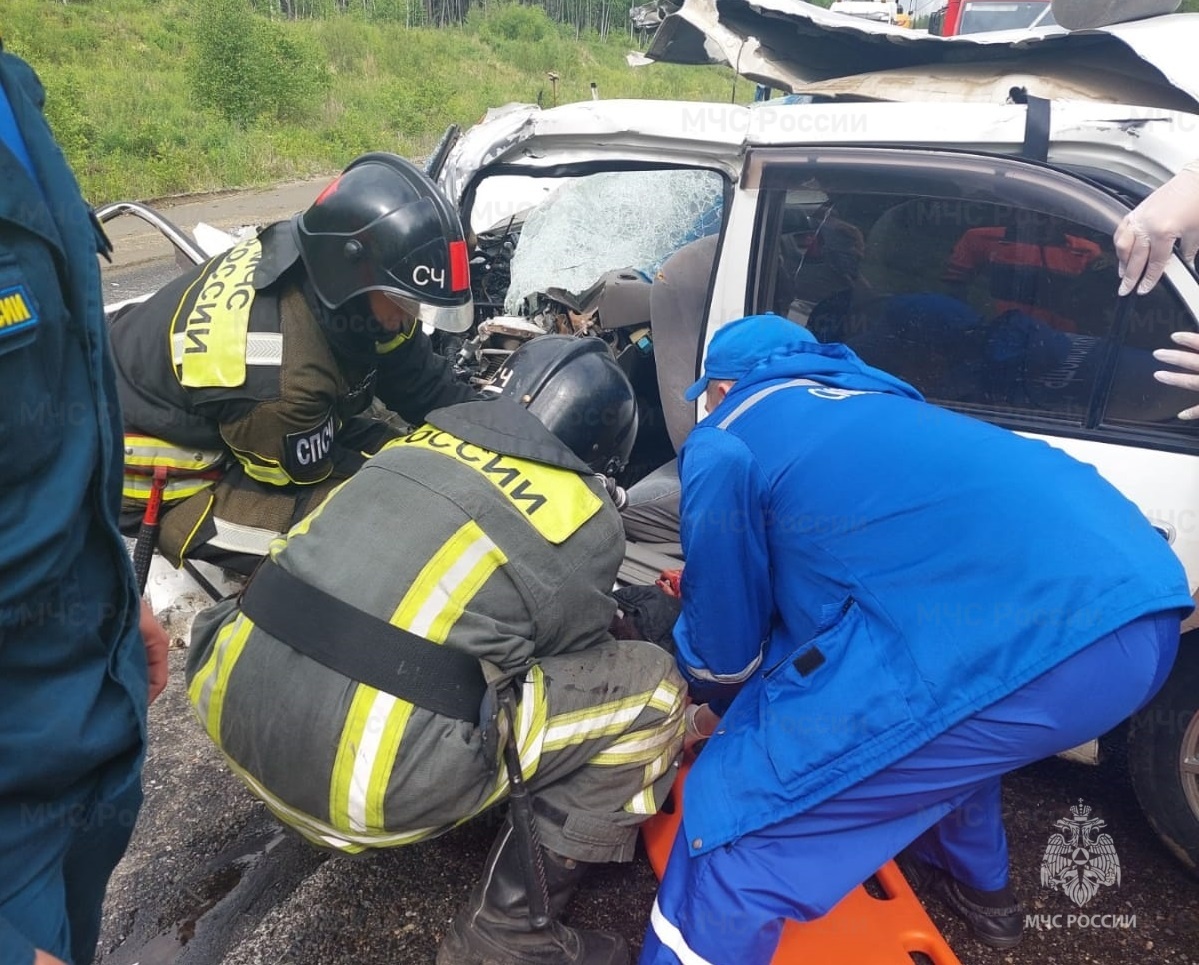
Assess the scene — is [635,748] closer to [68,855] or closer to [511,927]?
[511,927]

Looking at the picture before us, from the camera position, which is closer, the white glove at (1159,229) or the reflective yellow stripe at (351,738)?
the reflective yellow stripe at (351,738)

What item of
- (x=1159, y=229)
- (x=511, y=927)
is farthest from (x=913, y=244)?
(x=511, y=927)

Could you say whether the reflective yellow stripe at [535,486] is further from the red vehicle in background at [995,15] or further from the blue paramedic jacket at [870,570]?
the red vehicle in background at [995,15]

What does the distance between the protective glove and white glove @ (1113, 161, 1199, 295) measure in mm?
1373

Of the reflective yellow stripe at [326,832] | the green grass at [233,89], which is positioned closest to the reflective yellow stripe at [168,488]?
the reflective yellow stripe at [326,832]

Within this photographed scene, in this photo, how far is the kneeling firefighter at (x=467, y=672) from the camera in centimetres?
158

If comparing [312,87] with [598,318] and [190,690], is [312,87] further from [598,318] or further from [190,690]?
[190,690]

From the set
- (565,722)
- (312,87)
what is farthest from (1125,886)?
(312,87)

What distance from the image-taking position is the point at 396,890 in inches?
81.9

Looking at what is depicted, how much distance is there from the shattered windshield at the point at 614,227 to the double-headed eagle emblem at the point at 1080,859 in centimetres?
247

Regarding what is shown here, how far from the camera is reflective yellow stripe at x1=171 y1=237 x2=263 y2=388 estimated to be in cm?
228

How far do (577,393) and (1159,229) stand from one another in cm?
130

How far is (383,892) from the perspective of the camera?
207cm

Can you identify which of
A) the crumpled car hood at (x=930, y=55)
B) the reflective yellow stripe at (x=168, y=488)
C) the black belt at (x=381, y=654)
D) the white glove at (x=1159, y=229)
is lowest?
the reflective yellow stripe at (x=168, y=488)
